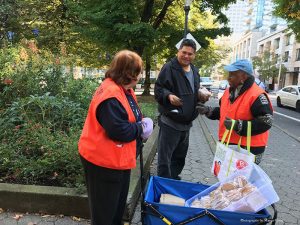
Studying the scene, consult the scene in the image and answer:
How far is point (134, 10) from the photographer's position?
1384 cm

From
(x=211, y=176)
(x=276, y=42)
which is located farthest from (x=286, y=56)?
(x=211, y=176)

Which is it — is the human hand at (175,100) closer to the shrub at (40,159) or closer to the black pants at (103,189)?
the black pants at (103,189)

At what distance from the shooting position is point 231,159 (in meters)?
2.80

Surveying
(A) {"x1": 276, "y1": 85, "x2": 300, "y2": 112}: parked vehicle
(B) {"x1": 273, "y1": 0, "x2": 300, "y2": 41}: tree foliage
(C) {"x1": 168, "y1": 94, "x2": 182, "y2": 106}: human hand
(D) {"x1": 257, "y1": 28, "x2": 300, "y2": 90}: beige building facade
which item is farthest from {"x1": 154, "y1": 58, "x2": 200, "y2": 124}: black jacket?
(D) {"x1": 257, "y1": 28, "x2": 300, "y2": 90}: beige building facade

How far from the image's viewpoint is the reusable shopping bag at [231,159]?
270cm

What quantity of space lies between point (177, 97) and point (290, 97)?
18548 mm

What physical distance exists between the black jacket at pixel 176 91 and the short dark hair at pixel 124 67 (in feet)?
4.45

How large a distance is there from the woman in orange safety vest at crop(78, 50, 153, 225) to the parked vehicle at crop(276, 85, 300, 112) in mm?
18581

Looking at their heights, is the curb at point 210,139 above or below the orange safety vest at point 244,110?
below

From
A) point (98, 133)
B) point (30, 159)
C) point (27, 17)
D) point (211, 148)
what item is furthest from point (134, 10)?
point (98, 133)

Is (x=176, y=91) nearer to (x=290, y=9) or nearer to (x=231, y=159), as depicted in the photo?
(x=231, y=159)

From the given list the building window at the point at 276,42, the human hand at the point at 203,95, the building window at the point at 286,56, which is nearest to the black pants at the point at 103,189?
the human hand at the point at 203,95

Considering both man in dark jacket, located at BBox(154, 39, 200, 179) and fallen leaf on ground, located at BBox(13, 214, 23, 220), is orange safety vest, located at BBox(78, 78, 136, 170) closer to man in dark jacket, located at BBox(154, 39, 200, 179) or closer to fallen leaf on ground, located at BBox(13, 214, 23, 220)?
man in dark jacket, located at BBox(154, 39, 200, 179)

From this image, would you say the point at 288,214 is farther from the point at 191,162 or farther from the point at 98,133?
the point at 98,133
